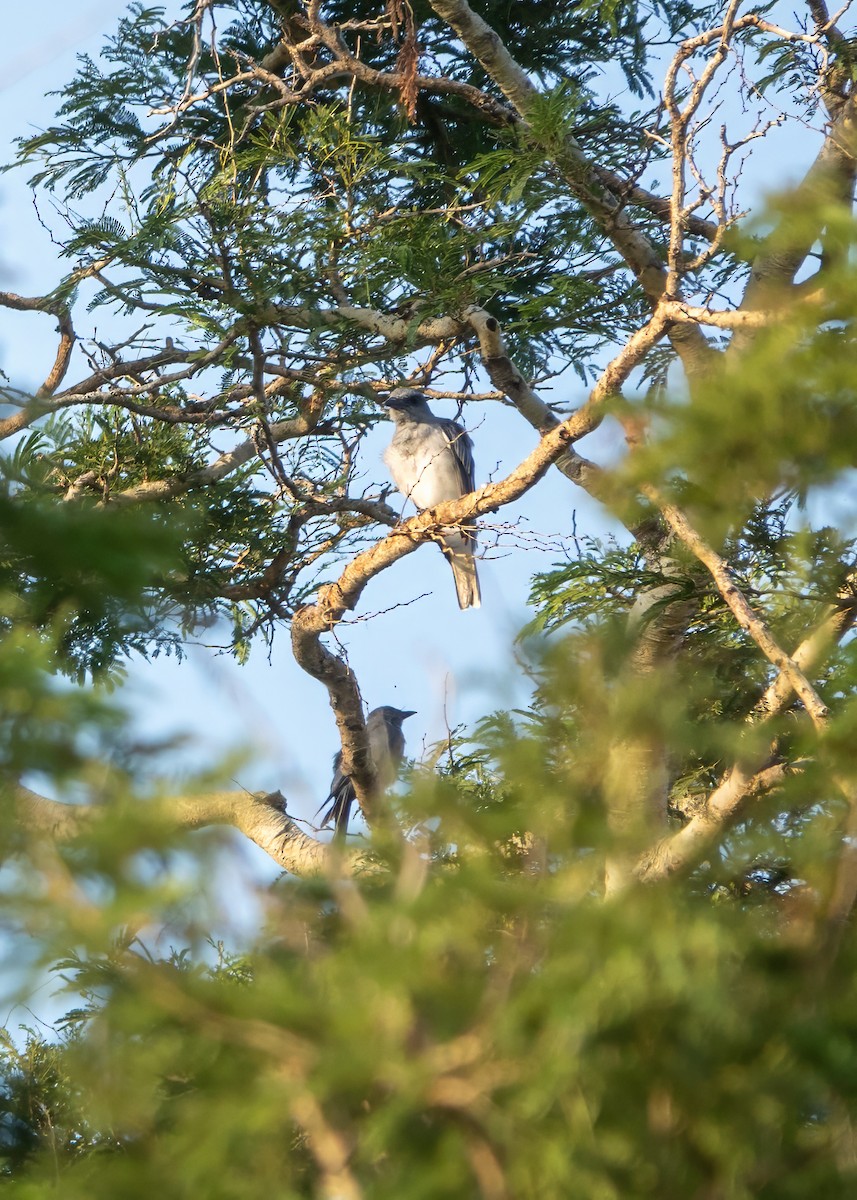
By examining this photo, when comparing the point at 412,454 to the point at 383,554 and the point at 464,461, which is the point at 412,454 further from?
the point at 383,554

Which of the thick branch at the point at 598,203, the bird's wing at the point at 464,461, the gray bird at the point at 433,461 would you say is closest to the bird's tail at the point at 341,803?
the gray bird at the point at 433,461

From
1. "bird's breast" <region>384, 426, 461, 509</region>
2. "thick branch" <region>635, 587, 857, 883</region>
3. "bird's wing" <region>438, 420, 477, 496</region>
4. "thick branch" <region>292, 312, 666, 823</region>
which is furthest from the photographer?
"bird's wing" <region>438, 420, 477, 496</region>

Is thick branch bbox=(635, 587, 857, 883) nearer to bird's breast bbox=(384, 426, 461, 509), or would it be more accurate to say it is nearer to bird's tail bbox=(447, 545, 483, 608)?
bird's tail bbox=(447, 545, 483, 608)

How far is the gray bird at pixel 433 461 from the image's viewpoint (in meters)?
8.51

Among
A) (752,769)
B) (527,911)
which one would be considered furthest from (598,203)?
(527,911)

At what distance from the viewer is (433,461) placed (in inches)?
344

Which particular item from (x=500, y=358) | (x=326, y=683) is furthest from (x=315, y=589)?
(x=500, y=358)

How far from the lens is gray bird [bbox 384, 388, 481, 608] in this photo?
A: 8508mm

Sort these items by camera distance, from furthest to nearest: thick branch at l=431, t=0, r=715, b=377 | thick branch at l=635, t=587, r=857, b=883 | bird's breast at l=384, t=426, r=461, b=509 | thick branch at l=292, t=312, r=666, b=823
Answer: bird's breast at l=384, t=426, r=461, b=509
thick branch at l=431, t=0, r=715, b=377
thick branch at l=292, t=312, r=666, b=823
thick branch at l=635, t=587, r=857, b=883

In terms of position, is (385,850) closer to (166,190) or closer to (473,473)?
(166,190)

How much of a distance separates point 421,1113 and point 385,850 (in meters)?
0.39

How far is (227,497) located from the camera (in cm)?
591

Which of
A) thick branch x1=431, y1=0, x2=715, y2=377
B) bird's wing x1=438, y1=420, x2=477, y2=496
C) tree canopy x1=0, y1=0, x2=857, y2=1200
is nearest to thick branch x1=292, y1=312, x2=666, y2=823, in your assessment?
tree canopy x1=0, y1=0, x2=857, y2=1200

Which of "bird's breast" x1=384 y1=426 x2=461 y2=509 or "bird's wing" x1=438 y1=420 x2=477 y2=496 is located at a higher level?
"bird's wing" x1=438 y1=420 x2=477 y2=496
